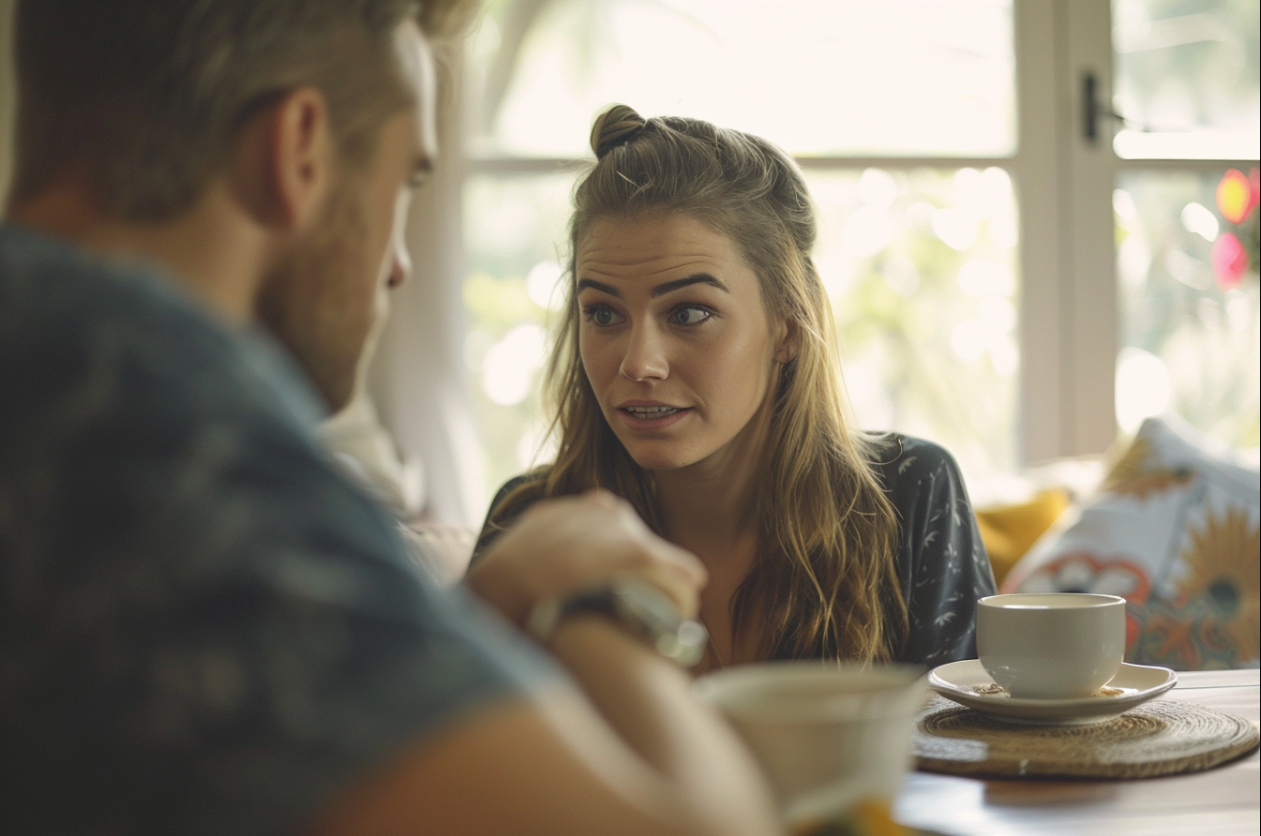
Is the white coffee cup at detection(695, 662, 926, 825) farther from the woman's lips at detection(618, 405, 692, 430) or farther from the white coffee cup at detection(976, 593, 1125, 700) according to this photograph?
the woman's lips at detection(618, 405, 692, 430)

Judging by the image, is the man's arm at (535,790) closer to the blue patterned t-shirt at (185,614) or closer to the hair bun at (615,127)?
the blue patterned t-shirt at (185,614)

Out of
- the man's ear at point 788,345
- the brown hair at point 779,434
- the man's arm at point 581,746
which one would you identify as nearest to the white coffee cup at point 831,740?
the man's arm at point 581,746

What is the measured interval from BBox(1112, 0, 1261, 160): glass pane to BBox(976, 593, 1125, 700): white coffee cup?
2.56 m

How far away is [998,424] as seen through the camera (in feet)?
10.4

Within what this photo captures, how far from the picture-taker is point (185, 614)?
384 mm

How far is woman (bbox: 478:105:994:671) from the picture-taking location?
1504mm

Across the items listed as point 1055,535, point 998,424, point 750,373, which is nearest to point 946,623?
point 750,373

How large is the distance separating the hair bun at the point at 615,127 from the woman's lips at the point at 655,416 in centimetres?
42

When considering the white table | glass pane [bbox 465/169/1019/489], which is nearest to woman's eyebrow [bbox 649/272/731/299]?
the white table

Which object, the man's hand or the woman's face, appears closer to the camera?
the man's hand

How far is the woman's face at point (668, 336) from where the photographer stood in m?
1.51

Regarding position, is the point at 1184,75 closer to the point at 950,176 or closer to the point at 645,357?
the point at 950,176

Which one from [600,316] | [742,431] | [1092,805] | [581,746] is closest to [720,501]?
[742,431]

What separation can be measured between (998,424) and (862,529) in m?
1.75
